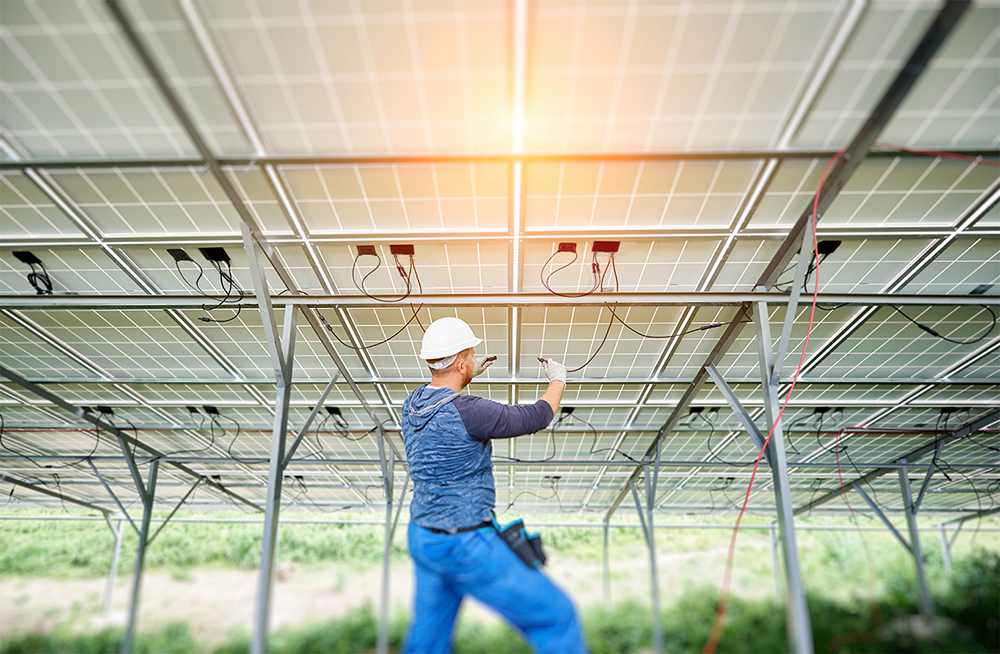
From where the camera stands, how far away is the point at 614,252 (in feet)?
21.1

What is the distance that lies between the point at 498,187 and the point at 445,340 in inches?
74.6

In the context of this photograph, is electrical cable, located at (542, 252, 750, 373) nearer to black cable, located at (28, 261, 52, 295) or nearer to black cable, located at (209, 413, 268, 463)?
black cable, located at (28, 261, 52, 295)

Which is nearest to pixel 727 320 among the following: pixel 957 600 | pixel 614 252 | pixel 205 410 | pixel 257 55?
A: pixel 614 252

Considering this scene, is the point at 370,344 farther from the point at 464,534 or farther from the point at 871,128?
the point at 871,128

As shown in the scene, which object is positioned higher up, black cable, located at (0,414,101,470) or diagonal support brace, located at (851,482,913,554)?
black cable, located at (0,414,101,470)

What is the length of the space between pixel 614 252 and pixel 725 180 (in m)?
1.48

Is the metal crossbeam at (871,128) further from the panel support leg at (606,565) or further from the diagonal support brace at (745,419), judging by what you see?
the panel support leg at (606,565)

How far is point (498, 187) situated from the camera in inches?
217

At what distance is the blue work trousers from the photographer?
3.31 metres

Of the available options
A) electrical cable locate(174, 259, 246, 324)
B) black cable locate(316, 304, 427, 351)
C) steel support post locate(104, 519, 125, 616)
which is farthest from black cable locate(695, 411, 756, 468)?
steel support post locate(104, 519, 125, 616)

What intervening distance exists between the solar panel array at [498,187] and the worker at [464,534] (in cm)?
241

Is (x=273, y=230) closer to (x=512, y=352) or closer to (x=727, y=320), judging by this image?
(x=512, y=352)

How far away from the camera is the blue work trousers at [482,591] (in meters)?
3.31

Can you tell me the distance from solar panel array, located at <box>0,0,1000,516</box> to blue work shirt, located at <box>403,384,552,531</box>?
2392 mm
